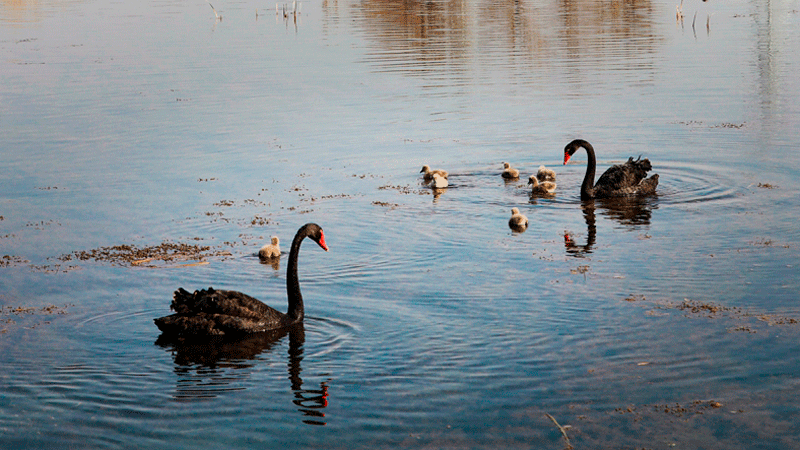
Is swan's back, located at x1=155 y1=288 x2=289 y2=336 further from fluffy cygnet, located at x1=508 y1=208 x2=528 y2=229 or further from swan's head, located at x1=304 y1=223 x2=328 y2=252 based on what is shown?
fluffy cygnet, located at x1=508 y1=208 x2=528 y2=229

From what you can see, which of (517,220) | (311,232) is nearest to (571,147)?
(517,220)

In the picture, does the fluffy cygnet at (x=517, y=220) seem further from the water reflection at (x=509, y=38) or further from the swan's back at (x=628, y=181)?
the water reflection at (x=509, y=38)

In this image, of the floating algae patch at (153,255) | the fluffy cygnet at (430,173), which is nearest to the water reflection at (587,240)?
the fluffy cygnet at (430,173)

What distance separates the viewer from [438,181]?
51.4 feet

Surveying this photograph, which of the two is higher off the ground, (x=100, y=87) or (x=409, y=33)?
(x=409, y=33)

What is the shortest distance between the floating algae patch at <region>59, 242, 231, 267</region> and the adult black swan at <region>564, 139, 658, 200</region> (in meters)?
6.61

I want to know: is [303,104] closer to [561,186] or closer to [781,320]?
[561,186]

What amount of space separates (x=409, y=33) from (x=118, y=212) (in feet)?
105

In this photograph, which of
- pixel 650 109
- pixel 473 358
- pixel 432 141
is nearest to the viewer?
pixel 473 358

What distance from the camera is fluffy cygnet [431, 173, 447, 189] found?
15672 mm

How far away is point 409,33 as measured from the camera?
4494 cm

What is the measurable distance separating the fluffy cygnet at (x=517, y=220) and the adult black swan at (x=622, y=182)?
2561mm

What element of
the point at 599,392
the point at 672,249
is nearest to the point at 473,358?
the point at 599,392

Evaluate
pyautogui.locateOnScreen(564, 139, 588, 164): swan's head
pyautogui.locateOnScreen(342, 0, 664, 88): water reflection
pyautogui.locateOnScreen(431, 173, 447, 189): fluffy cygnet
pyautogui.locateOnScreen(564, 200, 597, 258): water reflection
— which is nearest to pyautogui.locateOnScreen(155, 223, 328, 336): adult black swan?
pyautogui.locateOnScreen(564, 200, 597, 258): water reflection
